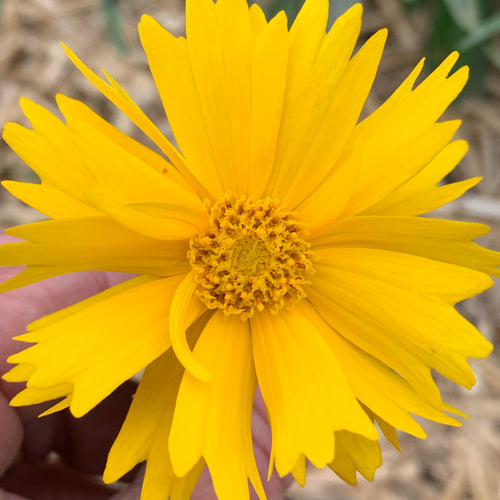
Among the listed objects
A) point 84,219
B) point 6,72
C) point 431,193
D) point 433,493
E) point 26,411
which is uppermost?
point 6,72

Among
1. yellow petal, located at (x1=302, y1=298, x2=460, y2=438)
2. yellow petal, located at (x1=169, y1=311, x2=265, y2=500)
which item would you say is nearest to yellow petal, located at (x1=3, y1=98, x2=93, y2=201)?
yellow petal, located at (x1=169, y1=311, x2=265, y2=500)

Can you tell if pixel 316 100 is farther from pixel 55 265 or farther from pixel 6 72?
pixel 6 72

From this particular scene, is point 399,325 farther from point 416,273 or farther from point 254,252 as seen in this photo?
point 254,252

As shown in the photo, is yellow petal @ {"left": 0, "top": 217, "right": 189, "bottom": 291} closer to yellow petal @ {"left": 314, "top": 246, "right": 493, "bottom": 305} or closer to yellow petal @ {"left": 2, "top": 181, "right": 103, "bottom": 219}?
yellow petal @ {"left": 2, "top": 181, "right": 103, "bottom": 219}

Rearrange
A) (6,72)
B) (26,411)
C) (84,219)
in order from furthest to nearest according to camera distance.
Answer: (6,72)
(26,411)
(84,219)

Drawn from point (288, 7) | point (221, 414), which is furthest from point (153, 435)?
point (288, 7)

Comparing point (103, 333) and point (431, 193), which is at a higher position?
point (431, 193)

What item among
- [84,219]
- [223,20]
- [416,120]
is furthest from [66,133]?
[416,120]
